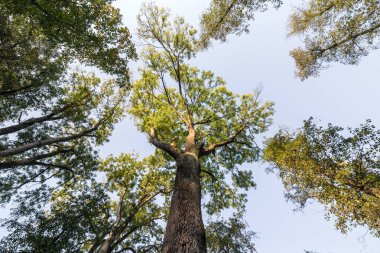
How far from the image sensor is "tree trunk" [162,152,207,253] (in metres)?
4.04

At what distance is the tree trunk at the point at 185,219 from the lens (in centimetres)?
404

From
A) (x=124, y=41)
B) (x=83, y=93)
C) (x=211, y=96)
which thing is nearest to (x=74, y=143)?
(x=83, y=93)

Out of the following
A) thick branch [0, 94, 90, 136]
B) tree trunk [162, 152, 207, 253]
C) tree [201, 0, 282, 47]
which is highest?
tree [201, 0, 282, 47]

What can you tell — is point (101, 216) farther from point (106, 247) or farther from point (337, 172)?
point (337, 172)

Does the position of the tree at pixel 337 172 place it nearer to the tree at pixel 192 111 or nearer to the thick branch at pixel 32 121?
the tree at pixel 192 111

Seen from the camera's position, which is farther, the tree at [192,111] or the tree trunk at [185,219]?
the tree at [192,111]

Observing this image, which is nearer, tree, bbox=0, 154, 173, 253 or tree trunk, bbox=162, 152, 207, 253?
tree trunk, bbox=162, 152, 207, 253

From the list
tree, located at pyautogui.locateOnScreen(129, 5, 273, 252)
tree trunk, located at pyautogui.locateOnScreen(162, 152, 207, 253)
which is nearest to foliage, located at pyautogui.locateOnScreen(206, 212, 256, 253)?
tree, located at pyautogui.locateOnScreen(129, 5, 273, 252)

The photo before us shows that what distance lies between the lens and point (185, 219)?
184 inches

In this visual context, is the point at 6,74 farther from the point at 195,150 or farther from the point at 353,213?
the point at 353,213

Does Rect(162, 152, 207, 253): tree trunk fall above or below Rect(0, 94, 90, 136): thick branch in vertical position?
below

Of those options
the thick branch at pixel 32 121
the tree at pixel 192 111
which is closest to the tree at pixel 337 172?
the tree at pixel 192 111

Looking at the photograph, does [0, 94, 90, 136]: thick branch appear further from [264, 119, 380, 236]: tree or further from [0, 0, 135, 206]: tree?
[264, 119, 380, 236]: tree

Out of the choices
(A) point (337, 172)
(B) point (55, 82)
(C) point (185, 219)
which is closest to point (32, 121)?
(B) point (55, 82)
